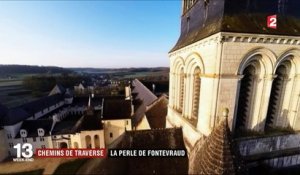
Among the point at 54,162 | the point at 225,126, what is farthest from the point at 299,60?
the point at 54,162

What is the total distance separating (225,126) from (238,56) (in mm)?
2763

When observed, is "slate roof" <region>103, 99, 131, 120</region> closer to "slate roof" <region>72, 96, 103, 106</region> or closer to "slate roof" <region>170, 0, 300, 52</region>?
"slate roof" <region>170, 0, 300, 52</region>

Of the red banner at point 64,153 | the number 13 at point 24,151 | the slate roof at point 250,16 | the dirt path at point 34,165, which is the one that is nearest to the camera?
the slate roof at point 250,16

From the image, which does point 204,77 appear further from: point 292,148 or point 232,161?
point 292,148

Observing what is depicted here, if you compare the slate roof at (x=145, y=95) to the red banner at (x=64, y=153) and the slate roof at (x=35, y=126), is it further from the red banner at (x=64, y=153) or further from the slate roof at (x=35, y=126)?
the slate roof at (x=35, y=126)

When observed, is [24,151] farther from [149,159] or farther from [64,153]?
[149,159]

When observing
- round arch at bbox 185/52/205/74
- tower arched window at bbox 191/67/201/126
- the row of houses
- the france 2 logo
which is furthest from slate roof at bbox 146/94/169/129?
the france 2 logo

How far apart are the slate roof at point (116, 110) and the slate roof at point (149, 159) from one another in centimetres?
1690

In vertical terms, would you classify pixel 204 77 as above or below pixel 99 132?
above

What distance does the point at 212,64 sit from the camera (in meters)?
6.52

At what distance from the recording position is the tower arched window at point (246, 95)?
7207mm

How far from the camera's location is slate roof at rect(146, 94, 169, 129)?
15148 millimetres

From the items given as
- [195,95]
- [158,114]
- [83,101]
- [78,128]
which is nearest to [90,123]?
[78,128]

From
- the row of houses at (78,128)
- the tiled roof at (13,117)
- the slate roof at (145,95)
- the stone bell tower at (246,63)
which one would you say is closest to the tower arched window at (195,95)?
the stone bell tower at (246,63)
